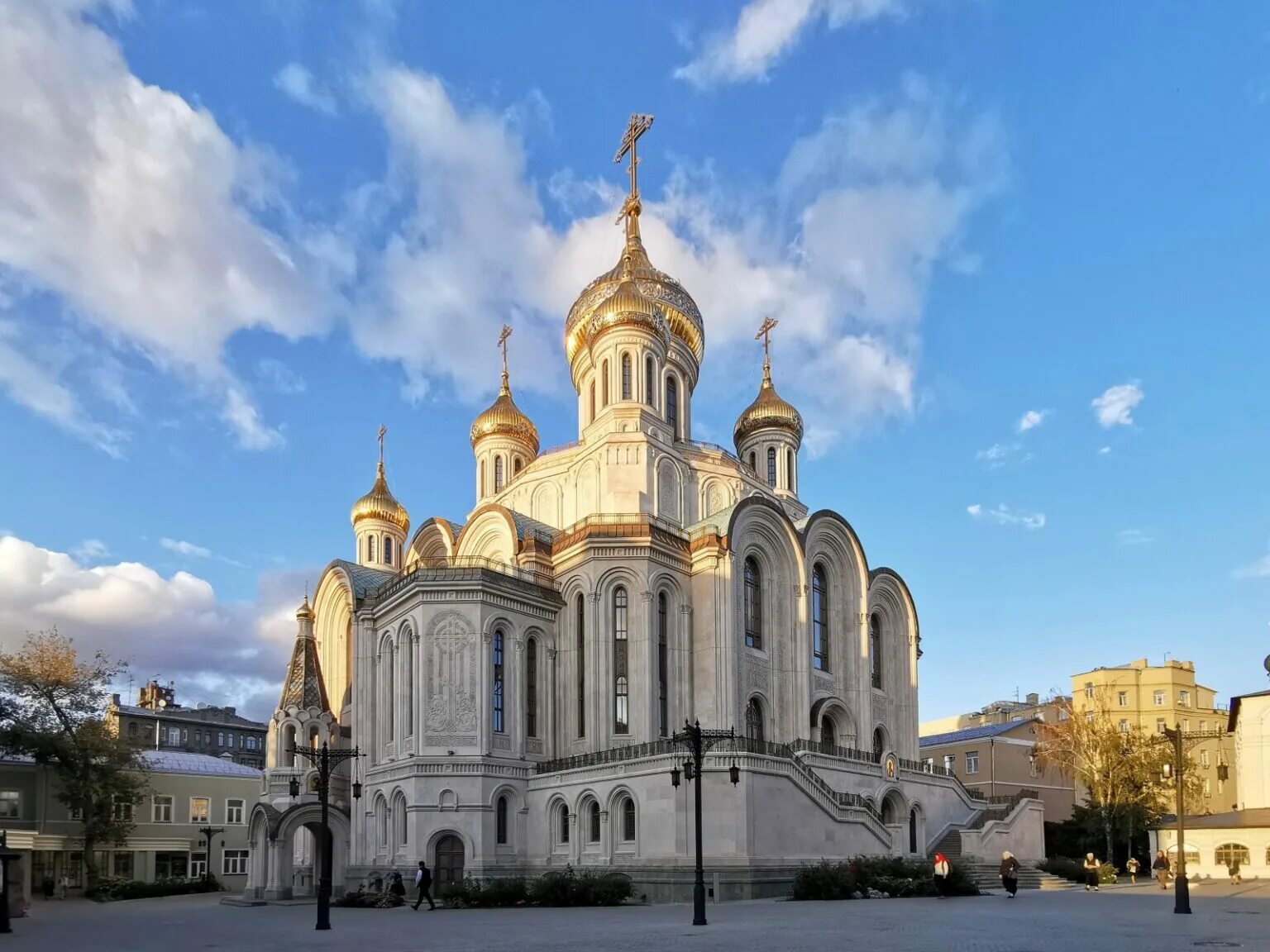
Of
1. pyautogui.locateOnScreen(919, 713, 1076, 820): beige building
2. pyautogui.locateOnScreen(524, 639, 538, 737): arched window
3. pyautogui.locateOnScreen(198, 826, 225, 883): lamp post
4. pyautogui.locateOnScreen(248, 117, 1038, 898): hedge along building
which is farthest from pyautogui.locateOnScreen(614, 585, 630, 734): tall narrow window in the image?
pyautogui.locateOnScreen(919, 713, 1076, 820): beige building

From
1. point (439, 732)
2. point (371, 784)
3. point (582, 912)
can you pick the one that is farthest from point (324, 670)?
point (582, 912)

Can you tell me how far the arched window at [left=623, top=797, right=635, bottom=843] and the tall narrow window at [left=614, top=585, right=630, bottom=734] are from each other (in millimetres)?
3635

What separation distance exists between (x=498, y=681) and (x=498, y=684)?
0.11 metres

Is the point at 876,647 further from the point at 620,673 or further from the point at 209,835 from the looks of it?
the point at 209,835

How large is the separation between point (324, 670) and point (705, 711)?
17893 mm

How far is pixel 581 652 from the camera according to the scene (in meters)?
38.2

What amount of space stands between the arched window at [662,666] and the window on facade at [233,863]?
92.3ft

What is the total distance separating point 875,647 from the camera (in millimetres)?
46188

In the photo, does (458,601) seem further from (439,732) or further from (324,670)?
(324,670)

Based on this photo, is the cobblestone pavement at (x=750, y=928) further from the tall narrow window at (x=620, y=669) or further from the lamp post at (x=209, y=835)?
the lamp post at (x=209, y=835)

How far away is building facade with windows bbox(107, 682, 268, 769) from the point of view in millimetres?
77188

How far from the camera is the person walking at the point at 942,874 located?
28656 millimetres

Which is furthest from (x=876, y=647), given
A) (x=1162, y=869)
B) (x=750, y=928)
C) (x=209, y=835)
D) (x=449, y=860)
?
(x=209, y=835)

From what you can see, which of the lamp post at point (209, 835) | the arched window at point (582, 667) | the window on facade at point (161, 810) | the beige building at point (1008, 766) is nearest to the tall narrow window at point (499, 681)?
the arched window at point (582, 667)
